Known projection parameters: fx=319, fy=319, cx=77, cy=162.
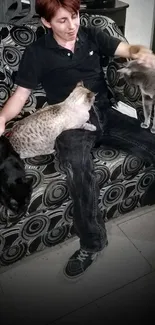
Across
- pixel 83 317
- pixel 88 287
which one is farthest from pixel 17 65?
pixel 83 317

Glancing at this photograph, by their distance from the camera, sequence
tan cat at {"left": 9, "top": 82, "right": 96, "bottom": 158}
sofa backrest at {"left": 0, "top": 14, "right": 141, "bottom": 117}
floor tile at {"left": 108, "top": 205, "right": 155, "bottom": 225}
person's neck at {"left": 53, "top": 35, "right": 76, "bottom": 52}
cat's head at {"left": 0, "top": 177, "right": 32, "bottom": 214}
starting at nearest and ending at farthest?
cat's head at {"left": 0, "top": 177, "right": 32, "bottom": 214}, tan cat at {"left": 9, "top": 82, "right": 96, "bottom": 158}, person's neck at {"left": 53, "top": 35, "right": 76, "bottom": 52}, sofa backrest at {"left": 0, "top": 14, "right": 141, "bottom": 117}, floor tile at {"left": 108, "top": 205, "right": 155, "bottom": 225}

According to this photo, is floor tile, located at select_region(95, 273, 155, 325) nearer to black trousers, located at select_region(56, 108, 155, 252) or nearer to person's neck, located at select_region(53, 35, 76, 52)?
black trousers, located at select_region(56, 108, 155, 252)

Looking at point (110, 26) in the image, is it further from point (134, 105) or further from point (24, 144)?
point (24, 144)

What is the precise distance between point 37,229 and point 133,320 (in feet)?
1.96

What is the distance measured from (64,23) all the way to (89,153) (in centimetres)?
59

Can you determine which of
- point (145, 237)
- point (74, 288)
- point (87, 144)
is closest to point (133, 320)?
point (74, 288)

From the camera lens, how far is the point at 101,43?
1635mm

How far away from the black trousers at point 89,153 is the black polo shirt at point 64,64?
0.19 m

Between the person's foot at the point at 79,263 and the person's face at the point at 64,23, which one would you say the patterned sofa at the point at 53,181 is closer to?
the person's foot at the point at 79,263

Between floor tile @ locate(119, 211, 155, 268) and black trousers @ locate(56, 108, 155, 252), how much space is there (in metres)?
0.29

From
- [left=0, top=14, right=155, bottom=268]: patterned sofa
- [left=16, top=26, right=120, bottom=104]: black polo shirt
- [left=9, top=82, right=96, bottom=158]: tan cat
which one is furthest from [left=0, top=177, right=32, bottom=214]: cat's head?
[left=16, top=26, right=120, bottom=104]: black polo shirt

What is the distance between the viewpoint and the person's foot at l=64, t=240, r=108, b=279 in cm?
157

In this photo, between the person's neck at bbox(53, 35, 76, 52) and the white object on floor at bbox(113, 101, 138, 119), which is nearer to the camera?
the person's neck at bbox(53, 35, 76, 52)

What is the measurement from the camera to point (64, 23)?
1414 millimetres
